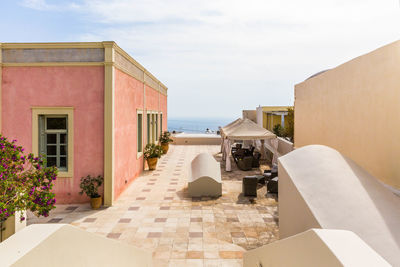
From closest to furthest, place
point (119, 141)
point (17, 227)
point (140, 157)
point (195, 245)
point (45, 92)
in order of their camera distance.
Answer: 1. point (17, 227)
2. point (195, 245)
3. point (45, 92)
4. point (119, 141)
5. point (140, 157)

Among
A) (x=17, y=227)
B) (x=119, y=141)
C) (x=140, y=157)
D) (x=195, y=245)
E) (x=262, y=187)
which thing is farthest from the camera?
(x=140, y=157)

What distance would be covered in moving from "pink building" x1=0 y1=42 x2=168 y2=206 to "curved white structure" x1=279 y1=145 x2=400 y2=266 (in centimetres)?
560

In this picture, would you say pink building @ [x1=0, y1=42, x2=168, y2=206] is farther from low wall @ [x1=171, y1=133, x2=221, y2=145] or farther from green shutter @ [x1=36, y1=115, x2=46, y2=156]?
low wall @ [x1=171, y1=133, x2=221, y2=145]

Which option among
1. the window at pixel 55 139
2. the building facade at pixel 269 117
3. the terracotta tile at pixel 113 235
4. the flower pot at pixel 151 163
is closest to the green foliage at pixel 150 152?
the flower pot at pixel 151 163

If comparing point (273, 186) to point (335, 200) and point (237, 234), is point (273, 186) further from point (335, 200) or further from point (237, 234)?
point (335, 200)

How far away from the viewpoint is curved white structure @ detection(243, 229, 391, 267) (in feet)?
6.36

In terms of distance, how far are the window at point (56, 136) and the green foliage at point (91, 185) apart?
21.6 inches

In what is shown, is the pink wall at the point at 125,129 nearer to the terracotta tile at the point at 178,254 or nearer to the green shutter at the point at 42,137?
the green shutter at the point at 42,137

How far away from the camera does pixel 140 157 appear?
13648mm

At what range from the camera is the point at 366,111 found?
732 centimetres

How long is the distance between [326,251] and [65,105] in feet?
28.2

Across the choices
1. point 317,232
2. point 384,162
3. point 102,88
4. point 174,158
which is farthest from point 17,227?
point 174,158

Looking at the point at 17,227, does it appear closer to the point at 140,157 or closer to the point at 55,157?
the point at 55,157

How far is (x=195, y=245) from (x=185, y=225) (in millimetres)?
1137
